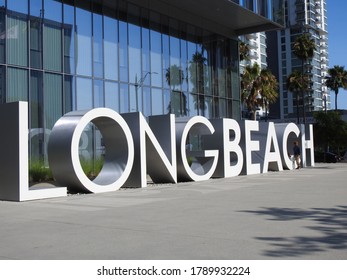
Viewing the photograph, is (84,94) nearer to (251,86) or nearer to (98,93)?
(98,93)

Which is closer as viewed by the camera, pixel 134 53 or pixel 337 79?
pixel 134 53

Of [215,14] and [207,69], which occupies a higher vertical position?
[215,14]

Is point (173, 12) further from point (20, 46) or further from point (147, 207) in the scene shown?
point (147, 207)

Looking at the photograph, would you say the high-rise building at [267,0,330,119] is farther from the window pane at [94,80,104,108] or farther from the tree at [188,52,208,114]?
the window pane at [94,80,104,108]

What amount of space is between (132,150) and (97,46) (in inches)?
360

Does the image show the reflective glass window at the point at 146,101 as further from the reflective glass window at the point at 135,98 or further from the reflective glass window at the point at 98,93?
the reflective glass window at the point at 98,93

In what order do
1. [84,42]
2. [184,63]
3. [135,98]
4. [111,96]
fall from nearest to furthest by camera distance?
[84,42]
[111,96]
[135,98]
[184,63]

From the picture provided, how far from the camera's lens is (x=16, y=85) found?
19297 millimetres

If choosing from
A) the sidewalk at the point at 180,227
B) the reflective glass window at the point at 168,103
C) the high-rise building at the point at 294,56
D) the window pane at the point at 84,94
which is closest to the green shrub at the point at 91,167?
the window pane at the point at 84,94

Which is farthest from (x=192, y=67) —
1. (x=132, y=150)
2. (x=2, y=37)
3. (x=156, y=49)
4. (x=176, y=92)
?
(x=132, y=150)

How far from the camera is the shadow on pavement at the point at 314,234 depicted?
6234 millimetres

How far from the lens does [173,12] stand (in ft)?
91.5

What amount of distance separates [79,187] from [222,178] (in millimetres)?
8036

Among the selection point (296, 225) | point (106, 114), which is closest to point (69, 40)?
point (106, 114)
